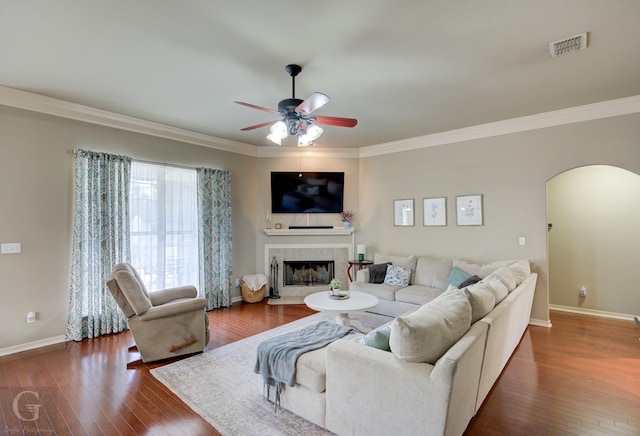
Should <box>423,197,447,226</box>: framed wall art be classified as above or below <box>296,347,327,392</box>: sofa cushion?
above

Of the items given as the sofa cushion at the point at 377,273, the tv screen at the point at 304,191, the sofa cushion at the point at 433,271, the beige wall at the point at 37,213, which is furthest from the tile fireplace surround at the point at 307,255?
the beige wall at the point at 37,213

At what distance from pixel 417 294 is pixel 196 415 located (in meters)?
3.25

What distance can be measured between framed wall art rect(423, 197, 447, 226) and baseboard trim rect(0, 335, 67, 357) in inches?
223

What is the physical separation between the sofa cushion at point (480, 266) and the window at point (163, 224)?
4375mm

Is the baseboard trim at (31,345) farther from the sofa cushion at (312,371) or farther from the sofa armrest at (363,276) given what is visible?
the sofa armrest at (363,276)

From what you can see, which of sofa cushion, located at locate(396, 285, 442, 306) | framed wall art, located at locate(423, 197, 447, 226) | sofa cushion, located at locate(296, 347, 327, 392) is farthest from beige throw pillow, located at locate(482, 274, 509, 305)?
framed wall art, located at locate(423, 197, 447, 226)

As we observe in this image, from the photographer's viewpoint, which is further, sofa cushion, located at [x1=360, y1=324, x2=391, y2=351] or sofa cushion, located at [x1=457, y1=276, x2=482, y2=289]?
sofa cushion, located at [x1=457, y1=276, x2=482, y2=289]

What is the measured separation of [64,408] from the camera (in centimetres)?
249

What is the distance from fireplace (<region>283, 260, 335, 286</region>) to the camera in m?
6.23

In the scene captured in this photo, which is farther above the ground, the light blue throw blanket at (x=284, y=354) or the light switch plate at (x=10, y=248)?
the light switch plate at (x=10, y=248)

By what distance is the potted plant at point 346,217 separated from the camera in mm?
6203

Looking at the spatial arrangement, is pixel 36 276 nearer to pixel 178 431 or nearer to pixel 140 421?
pixel 140 421

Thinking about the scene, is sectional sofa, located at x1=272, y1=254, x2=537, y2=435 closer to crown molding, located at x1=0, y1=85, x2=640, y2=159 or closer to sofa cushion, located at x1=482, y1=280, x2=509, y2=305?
sofa cushion, located at x1=482, y1=280, x2=509, y2=305

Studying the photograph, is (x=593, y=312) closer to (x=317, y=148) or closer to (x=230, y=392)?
(x=317, y=148)
